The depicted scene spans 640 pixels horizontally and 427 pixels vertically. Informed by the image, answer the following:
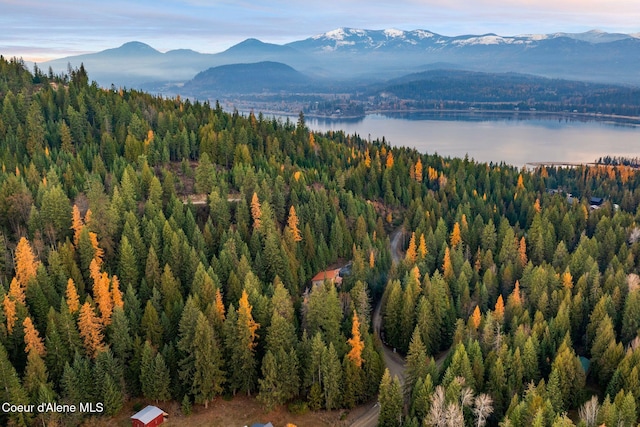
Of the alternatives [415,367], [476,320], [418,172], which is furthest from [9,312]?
[418,172]

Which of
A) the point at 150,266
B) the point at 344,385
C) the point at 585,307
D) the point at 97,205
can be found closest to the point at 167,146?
the point at 97,205

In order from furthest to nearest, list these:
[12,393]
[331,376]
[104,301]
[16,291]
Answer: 1. [104,301]
2. [16,291]
3. [331,376]
4. [12,393]

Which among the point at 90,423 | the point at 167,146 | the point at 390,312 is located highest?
the point at 167,146

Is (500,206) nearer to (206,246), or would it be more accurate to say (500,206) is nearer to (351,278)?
(351,278)

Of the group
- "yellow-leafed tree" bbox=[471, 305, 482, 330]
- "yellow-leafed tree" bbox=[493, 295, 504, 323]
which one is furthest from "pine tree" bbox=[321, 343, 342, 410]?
"yellow-leafed tree" bbox=[493, 295, 504, 323]

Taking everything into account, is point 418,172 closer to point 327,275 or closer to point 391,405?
point 327,275

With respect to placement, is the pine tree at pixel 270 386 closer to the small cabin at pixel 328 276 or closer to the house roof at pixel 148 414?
the house roof at pixel 148 414
